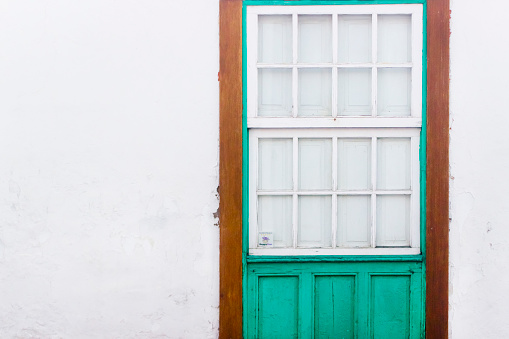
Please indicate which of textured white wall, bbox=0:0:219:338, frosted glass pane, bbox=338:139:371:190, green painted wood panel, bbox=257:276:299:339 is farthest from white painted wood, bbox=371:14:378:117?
green painted wood panel, bbox=257:276:299:339

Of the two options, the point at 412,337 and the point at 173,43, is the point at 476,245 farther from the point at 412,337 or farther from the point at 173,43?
the point at 173,43

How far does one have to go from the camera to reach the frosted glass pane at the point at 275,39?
340 cm

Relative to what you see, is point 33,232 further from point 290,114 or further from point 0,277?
point 290,114

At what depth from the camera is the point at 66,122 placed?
336 centimetres

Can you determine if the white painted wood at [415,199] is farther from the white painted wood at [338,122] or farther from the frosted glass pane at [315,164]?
the frosted glass pane at [315,164]

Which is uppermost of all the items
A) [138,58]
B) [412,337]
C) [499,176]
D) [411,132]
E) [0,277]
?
[138,58]

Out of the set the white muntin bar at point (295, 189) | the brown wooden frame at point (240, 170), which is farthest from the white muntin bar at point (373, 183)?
the white muntin bar at point (295, 189)

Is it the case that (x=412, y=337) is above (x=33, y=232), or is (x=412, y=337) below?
below

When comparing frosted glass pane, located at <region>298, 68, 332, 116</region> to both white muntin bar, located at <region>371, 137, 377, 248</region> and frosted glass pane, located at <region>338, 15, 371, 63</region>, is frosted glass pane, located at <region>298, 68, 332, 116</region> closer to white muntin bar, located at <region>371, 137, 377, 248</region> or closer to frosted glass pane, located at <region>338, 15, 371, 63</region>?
frosted glass pane, located at <region>338, 15, 371, 63</region>

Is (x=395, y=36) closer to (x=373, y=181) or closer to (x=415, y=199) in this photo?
(x=373, y=181)

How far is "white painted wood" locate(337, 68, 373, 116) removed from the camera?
341 centimetres

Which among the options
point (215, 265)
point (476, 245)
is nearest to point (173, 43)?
point (215, 265)

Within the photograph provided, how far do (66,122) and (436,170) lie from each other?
2516mm

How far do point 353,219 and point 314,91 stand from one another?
3.03 feet
